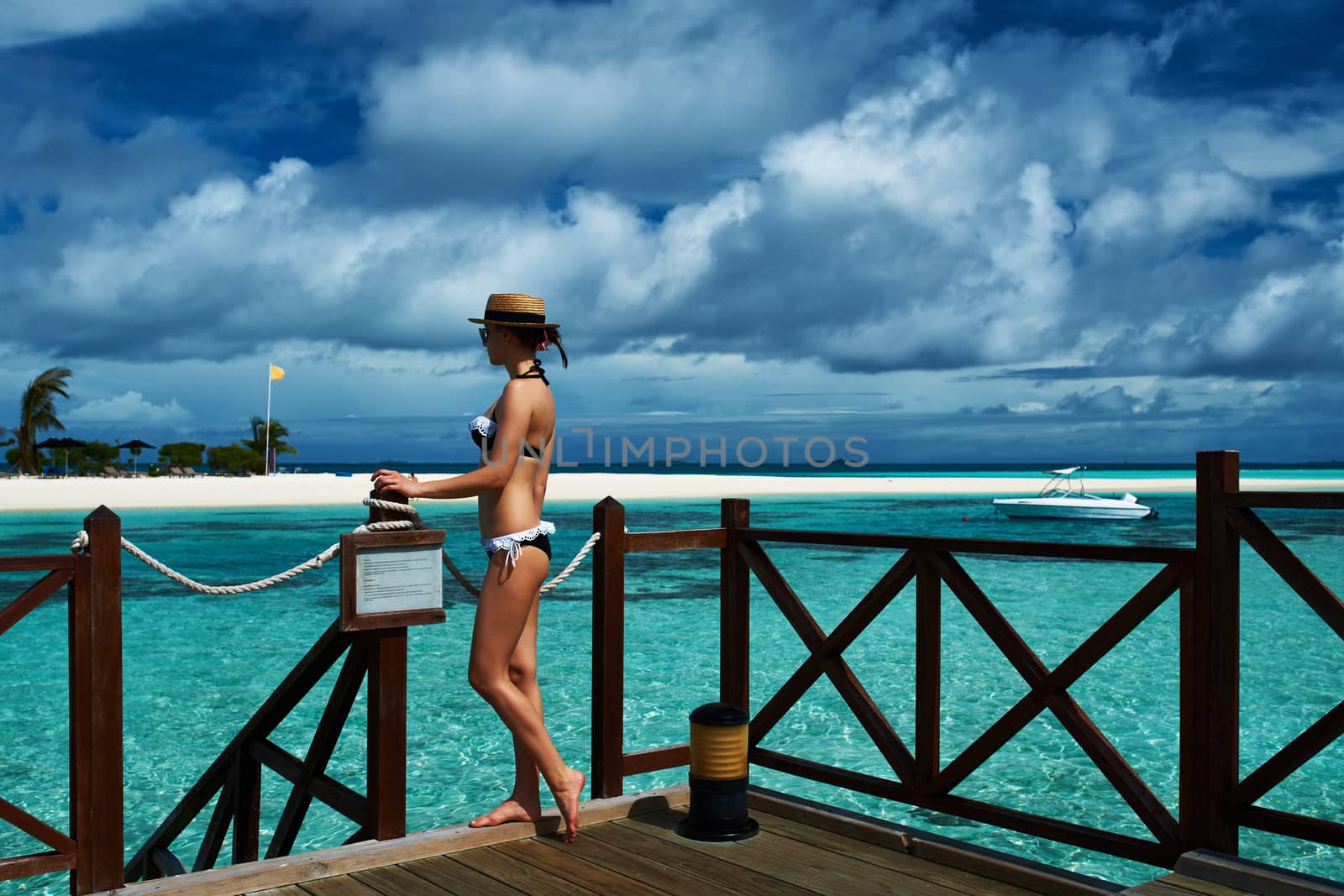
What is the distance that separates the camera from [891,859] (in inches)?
151

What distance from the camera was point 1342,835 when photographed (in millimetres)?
3182

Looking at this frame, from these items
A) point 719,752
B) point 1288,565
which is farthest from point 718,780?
point 1288,565

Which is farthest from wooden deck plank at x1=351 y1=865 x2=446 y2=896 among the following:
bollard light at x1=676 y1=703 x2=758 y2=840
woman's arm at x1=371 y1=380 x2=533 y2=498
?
woman's arm at x1=371 y1=380 x2=533 y2=498

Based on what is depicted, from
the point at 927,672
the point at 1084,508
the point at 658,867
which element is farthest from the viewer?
the point at 1084,508

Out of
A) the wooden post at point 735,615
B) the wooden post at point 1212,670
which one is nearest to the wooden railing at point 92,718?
the wooden post at point 735,615

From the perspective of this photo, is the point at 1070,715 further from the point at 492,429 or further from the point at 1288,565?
the point at 492,429

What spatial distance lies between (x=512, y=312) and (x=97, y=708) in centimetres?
196

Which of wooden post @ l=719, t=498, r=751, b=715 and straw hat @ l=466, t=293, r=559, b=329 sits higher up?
straw hat @ l=466, t=293, r=559, b=329

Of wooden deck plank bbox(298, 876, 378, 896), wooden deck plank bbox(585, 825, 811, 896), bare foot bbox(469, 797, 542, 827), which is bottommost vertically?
wooden deck plank bbox(585, 825, 811, 896)

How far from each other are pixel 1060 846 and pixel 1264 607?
1298cm

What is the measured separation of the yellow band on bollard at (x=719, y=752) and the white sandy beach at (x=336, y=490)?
30.1 metres

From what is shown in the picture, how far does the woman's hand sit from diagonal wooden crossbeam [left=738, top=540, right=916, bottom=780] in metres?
1.52

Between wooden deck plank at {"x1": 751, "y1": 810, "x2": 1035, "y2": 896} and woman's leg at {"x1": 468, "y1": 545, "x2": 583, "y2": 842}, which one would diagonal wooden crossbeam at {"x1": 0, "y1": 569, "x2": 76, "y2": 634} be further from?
wooden deck plank at {"x1": 751, "y1": 810, "x2": 1035, "y2": 896}

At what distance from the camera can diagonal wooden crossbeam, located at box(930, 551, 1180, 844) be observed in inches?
142
